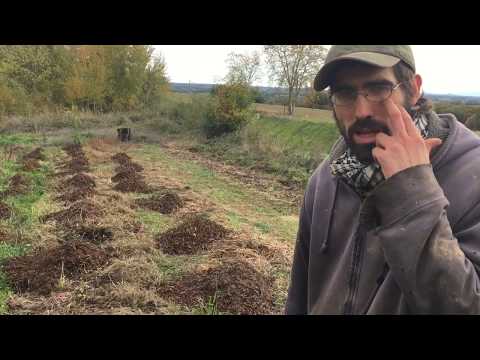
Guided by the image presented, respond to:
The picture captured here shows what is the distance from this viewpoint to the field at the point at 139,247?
5621mm

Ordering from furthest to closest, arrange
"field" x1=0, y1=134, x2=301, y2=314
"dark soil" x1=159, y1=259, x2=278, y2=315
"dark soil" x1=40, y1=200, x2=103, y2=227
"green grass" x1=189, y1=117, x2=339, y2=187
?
"green grass" x1=189, y1=117, x2=339, y2=187 < "dark soil" x1=40, y1=200, x2=103, y2=227 < "field" x1=0, y1=134, x2=301, y2=314 < "dark soil" x1=159, y1=259, x2=278, y2=315

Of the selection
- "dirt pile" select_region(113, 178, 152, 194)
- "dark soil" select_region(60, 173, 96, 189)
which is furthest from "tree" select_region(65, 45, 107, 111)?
"dirt pile" select_region(113, 178, 152, 194)

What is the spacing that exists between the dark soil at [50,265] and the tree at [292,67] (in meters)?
28.9

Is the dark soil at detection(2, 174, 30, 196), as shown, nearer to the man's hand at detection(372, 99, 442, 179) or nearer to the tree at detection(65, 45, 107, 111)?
the man's hand at detection(372, 99, 442, 179)

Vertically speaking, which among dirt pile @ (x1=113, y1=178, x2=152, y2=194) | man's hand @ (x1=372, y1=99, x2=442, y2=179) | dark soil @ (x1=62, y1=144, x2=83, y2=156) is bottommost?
dark soil @ (x1=62, y1=144, x2=83, y2=156)

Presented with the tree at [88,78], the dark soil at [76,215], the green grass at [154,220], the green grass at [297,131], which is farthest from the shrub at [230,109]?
the dark soil at [76,215]

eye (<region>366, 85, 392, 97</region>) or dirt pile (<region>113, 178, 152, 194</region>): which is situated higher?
eye (<region>366, 85, 392, 97</region>)

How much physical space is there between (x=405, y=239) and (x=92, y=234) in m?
7.65

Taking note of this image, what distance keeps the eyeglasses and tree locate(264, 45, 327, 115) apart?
108 feet

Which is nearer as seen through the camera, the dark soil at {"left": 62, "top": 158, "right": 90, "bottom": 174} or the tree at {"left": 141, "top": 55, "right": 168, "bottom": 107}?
the dark soil at {"left": 62, "top": 158, "right": 90, "bottom": 174}

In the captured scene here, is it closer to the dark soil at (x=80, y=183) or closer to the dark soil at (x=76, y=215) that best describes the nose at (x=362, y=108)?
the dark soil at (x=76, y=215)

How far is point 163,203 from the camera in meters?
10.4

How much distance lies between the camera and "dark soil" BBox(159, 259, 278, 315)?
217 inches
